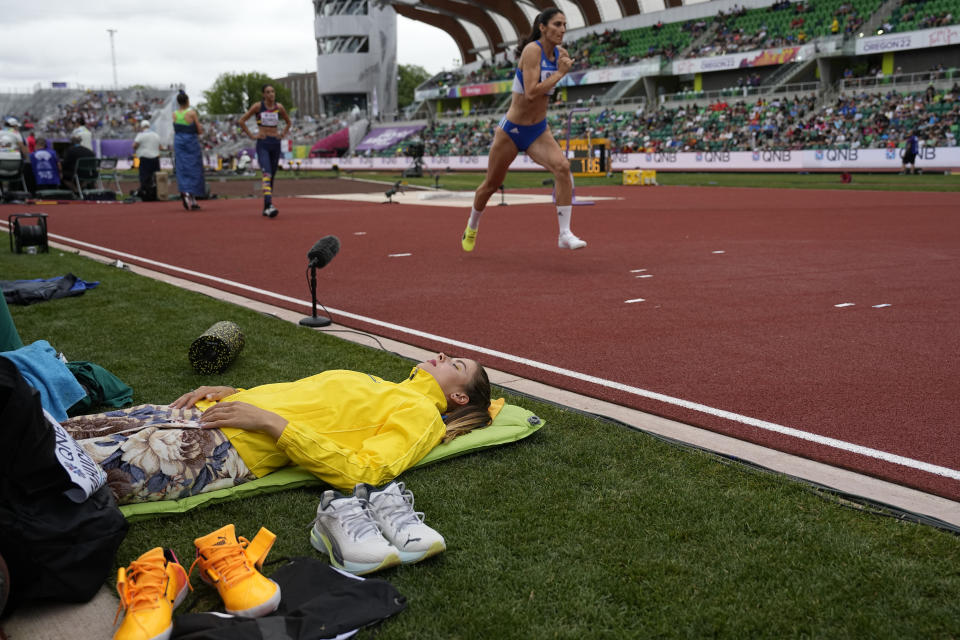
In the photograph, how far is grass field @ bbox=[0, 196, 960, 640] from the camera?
2160mm

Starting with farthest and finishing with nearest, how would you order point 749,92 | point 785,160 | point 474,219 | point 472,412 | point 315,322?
point 749,92 → point 785,160 → point 474,219 → point 315,322 → point 472,412

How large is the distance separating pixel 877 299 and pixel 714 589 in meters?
4.96

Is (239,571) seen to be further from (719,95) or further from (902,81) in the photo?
(719,95)

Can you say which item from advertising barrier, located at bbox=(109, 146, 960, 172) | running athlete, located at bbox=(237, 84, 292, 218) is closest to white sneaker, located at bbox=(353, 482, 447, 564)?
running athlete, located at bbox=(237, 84, 292, 218)

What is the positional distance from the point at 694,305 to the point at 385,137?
202ft

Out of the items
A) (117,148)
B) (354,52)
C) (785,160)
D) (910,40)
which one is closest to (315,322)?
(785,160)

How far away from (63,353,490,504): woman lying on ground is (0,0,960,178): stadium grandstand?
19.4m

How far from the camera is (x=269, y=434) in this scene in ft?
9.95

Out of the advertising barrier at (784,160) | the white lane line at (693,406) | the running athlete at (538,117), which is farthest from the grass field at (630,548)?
the advertising barrier at (784,160)

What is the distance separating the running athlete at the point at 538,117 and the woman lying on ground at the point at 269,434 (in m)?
5.03

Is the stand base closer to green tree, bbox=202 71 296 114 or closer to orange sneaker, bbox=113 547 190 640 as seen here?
orange sneaker, bbox=113 547 190 640

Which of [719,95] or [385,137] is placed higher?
[719,95]

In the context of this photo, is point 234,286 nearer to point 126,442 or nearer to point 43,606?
point 126,442

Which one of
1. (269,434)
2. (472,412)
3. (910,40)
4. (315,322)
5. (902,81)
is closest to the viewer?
(269,434)
